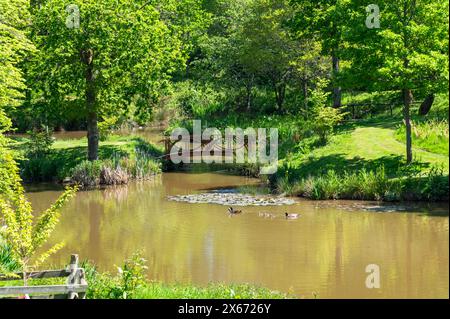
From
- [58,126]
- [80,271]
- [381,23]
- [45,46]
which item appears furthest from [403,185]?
[58,126]

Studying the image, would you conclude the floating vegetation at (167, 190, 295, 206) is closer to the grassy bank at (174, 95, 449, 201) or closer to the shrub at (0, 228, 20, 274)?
the grassy bank at (174, 95, 449, 201)

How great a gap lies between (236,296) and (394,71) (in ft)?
48.5

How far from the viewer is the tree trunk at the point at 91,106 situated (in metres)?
33.7

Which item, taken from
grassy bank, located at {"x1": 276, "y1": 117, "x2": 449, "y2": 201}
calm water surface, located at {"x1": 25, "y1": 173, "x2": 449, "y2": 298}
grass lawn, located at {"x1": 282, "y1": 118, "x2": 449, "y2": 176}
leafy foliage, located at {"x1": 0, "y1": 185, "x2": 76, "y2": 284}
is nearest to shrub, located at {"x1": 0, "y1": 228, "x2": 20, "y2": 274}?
leafy foliage, located at {"x1": 0, "y1": 185, "x2": 76, "y2": 284}

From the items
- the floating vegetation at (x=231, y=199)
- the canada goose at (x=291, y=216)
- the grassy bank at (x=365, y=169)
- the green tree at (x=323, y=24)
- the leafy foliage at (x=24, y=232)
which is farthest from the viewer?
the green tree at (x=323, y=24)

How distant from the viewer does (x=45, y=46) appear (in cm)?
3212

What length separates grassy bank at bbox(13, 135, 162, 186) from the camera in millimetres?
32719

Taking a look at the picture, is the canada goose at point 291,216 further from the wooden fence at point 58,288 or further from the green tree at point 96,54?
the green tree at point 96,54

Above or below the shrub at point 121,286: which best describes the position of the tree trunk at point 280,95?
above

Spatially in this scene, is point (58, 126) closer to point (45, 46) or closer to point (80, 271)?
point (45, 46)

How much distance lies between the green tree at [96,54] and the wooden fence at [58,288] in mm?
19009

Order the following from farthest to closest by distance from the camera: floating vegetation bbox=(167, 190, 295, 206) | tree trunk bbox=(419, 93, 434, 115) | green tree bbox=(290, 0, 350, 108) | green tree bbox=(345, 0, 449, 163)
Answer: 1. tree trunk bbox=(419, 93, 434, 115)
2. green tree bbox=(290, 0, 350, 108)
3. floating vegetation bbox=(167, 190, 295, 206)
4. green tree bbox=(345, 0, 449, 163)

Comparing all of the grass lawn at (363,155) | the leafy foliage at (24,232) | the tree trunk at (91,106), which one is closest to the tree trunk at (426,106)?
the grass lawn at (363,155)

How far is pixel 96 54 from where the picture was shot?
3356cm
